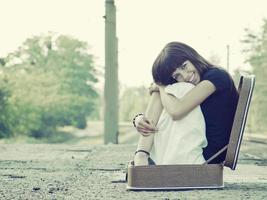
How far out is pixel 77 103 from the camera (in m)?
34.5

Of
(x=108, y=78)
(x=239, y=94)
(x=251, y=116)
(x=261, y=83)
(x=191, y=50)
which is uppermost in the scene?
(x=191, y=50)

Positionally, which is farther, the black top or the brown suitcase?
the black top

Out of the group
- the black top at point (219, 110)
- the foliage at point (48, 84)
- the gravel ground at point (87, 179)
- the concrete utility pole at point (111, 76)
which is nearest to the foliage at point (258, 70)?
the foliage at point (48, 84)

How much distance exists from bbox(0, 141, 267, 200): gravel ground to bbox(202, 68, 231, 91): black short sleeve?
61 cm

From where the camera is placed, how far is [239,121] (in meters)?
3.46

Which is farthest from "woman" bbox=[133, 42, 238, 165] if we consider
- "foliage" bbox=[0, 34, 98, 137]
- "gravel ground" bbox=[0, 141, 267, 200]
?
"foliage" bbox=[0, 34, 98, 137]

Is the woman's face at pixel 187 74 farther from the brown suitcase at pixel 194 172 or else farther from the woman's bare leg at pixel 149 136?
the brown suitcase at pixel 194 172

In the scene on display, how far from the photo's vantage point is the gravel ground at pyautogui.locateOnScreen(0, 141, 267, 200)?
3344mm

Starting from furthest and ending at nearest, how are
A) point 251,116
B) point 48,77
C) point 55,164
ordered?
1. point 251,116
2. point 48,77
3. point 55,164

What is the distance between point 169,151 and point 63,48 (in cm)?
3220

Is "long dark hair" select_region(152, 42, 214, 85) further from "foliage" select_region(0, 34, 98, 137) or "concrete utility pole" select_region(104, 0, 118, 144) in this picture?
"foliage" select_region(0, 34, 98, 137)

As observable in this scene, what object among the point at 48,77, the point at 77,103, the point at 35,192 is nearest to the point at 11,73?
the point at 48,77

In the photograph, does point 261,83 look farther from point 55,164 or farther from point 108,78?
point 55,164

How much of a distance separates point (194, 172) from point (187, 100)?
41 cm
